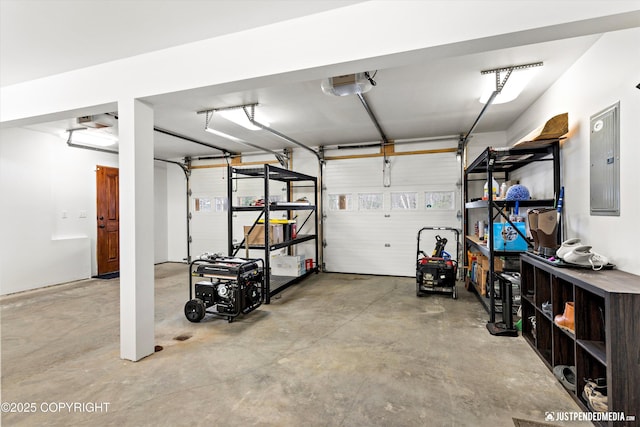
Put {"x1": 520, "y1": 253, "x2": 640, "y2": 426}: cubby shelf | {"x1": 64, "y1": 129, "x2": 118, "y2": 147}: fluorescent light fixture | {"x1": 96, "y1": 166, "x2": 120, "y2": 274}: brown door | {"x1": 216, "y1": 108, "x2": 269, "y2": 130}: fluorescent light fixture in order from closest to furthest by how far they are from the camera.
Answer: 1. {"x1": 520, "y1": 253, "x2": 640, "y2": 426}: cubby shelf
2. {"x1": 216, "y1": 108, "x2": 269, "y2": 130}: fluorescent light fixture
3. {"x1": 64, "y1": 129, "x2": 118, "y2": 147}: fluorescent light fixture
4. {"x1": 96, "y1": 166, "x2": 120, "y2": 274}: brown door

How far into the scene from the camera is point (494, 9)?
1825 mm

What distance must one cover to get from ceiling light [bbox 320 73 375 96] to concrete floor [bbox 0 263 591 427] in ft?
8.78

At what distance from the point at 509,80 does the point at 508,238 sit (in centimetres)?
182

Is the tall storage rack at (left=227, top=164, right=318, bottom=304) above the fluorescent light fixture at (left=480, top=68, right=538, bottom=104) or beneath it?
beneath

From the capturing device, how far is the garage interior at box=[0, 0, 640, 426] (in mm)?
2029

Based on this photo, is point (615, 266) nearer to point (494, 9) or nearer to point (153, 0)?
point (494, 9)

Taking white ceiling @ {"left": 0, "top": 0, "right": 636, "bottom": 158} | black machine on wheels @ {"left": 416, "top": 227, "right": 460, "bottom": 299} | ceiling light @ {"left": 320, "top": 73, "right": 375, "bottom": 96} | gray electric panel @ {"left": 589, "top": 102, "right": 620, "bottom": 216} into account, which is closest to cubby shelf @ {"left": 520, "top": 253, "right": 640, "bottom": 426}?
gray electric panel @ {"left": 589, "top": 102, "right": 620, "bottom": 216}

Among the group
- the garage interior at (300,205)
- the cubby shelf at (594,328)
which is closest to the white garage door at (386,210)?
the garage interior at (300,205)

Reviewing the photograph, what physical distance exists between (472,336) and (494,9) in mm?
3079

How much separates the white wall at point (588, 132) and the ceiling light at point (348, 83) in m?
1.99

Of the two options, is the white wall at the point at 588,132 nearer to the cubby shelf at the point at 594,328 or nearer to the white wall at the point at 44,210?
the cubby shelf at the point at 594,328

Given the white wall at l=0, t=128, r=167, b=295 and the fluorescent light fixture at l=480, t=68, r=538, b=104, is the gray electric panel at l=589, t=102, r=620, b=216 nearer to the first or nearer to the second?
the fluorescent light fixture at l=480, t=68, r=538, b=104

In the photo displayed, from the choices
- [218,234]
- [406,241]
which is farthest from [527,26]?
[218,234]

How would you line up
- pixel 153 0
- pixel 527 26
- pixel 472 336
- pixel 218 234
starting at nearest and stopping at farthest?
pixel 527 26 → pixel 153 0 → pixel 472 336 → pixel 218 234
